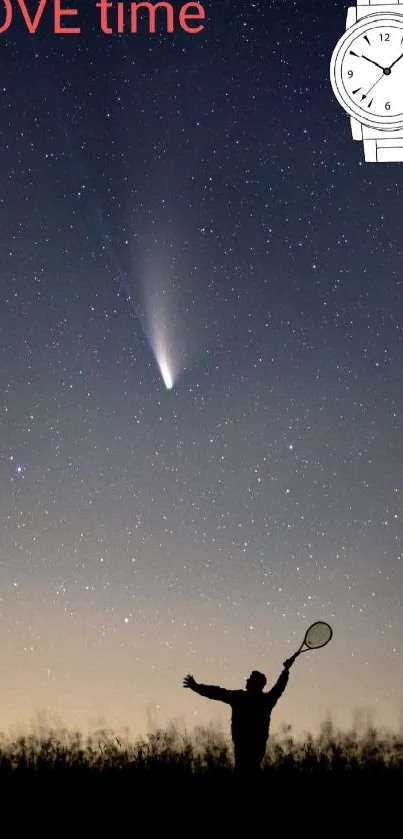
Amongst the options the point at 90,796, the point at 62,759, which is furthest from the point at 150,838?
the point at 62,759

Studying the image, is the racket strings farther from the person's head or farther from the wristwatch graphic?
the wristwatch graphic

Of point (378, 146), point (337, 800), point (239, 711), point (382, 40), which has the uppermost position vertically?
point (382, 40)

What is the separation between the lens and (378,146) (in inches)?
478

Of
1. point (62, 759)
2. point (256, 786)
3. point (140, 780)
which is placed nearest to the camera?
point (256, 786)

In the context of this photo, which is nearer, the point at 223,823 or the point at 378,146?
the point at 223,823

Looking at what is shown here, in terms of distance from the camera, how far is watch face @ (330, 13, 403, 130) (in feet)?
39.3

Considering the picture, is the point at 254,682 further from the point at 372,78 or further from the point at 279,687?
the point at 372,78

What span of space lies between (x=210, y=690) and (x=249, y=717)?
0.43 metres

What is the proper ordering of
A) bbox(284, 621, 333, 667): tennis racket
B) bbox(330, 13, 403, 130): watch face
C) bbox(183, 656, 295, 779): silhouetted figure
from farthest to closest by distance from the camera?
bbox(330, 13, 403, 130): watch face
bbox(284, 621, 333, 667): tennis racket
bbox(183, 656, 295, 779): silhouetted figure

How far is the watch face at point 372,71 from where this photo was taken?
39.3ft

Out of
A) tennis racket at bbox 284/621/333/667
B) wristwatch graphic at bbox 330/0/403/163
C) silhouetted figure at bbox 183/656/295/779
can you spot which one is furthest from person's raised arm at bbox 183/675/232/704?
wristwatch graphic at bbox 330/0/403/163

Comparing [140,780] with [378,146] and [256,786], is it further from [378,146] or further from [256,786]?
[378,146]

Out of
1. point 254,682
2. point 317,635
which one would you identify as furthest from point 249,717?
point 317,635

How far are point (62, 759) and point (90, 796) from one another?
67.5 inches
